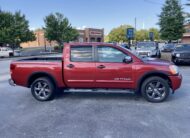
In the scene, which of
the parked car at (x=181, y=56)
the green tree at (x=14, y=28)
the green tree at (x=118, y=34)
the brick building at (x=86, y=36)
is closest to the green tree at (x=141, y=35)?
the green tree at (x=118, y=34)

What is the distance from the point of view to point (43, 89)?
25.1 feet

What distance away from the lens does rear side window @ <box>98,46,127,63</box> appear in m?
7.25

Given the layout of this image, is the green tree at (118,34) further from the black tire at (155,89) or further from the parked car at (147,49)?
the black tire at (155,89)

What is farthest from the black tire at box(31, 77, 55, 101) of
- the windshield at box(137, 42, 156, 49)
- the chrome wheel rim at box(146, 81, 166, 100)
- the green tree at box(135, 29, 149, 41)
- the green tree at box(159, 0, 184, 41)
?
the green tree at box(135, 29, 149, 41)

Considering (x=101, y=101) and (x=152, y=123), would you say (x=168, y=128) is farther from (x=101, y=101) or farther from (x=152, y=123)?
(x=101, y=101)

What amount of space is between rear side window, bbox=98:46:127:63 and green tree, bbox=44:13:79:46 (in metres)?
44.1

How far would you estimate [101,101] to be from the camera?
7.39m

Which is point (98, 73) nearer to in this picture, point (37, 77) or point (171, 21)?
point (37, 77)

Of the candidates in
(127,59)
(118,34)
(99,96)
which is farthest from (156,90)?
(118,34)

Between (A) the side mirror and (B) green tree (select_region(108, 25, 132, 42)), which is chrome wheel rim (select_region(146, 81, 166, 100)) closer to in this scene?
(A) the side mirror

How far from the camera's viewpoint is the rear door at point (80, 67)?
7309 mm

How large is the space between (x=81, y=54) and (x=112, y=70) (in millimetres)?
1054

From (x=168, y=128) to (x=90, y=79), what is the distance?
2.89 metres

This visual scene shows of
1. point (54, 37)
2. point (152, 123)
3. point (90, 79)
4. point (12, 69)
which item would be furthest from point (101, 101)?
point (54, 37)
